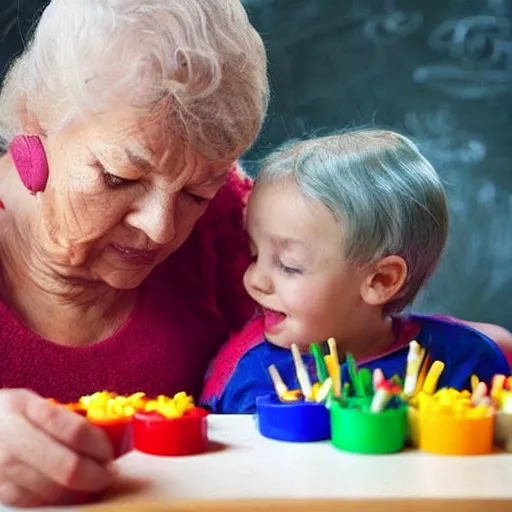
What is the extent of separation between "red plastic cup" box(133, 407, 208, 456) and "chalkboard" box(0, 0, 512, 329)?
1.42 metres

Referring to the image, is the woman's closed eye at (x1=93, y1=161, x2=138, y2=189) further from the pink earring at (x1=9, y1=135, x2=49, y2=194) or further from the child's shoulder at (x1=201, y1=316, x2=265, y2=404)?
the child's shoulder at (x1=201, y1=316, x2=265, y2=404)

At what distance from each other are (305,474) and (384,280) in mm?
512

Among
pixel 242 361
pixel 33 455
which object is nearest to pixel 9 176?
pixel 242 361

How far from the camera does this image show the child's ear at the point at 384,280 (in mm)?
1133

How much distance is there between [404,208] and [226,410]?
36 centimetres

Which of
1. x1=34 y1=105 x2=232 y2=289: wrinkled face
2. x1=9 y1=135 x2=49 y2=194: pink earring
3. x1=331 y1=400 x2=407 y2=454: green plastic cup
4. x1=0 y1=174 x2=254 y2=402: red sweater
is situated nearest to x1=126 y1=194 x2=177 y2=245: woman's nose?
x1=34 y1=105 x2=232 y2=289: wrinkled face

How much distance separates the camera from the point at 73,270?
43.3 inches

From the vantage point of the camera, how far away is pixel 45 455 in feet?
1.96

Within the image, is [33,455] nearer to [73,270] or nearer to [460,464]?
[460,464]

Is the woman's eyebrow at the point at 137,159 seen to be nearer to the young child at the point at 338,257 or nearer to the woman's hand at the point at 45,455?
the young child at the point at 338,257

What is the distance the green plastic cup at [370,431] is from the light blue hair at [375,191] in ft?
1.24

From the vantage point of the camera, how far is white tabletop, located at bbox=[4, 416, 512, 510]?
2.04ft

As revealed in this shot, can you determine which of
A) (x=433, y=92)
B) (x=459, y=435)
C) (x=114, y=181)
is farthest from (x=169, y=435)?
(x=433, y=92)

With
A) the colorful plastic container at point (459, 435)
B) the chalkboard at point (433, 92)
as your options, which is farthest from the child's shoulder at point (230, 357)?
the chalkboard at point (433, 92)
